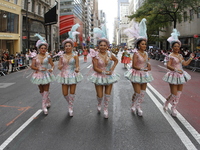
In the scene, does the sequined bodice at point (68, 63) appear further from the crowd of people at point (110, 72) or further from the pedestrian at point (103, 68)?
the pedestrian at point (103, 68)

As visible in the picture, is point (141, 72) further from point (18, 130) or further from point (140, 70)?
point (18, 130)

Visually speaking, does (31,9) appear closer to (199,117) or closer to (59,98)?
(59,98)

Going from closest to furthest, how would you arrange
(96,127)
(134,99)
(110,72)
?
(96,127), (110,72), (134,99)

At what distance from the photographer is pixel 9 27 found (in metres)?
28.6

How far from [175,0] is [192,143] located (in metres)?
24.3

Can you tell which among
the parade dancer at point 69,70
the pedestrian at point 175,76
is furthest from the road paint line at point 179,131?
the parade dancer at point 69,70

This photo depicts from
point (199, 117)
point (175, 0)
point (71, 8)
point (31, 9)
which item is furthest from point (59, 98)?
point (71, 8)

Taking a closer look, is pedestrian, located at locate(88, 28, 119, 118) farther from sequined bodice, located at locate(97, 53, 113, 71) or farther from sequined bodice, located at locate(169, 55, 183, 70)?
sequined bodice, located at locate(169, 55, 183, 70)

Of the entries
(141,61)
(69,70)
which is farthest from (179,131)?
(69,70)

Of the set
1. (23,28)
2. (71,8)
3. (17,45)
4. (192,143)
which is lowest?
(192,143)

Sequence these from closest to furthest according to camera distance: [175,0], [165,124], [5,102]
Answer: [165,124] → [5,102] → [175,0]

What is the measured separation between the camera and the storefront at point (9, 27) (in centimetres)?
2667

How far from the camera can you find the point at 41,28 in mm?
39281

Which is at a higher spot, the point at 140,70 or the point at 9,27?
the point at 9,27
